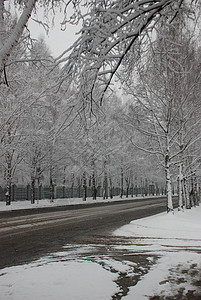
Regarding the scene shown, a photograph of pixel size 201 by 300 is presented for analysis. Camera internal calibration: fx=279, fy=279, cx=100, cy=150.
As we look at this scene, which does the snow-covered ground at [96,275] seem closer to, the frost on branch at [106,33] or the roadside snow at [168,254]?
the roadside snow at [168,254]

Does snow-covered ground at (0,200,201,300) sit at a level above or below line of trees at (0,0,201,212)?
below

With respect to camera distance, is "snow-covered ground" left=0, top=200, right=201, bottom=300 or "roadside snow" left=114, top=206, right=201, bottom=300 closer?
"snow-covered ground" left=0, top=200, right=201, bottom=300

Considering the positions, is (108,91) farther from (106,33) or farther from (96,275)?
(96,275)

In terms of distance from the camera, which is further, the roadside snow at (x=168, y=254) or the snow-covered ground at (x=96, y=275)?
the roadside snow at (x=168, y=254)

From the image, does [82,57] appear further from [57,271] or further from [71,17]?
[57,271]

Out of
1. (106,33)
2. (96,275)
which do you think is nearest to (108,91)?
(106,33)

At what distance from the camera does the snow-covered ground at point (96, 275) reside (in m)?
3.93

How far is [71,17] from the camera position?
4949mm

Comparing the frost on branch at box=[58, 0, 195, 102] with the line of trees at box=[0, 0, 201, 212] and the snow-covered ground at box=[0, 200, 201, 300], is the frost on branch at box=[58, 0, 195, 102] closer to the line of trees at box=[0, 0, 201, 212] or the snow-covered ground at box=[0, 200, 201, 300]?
the line of trees at box=[0, 0, 201, 212]

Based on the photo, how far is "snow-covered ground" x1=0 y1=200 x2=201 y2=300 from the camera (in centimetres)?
393

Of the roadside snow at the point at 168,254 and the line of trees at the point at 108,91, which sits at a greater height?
the line of trees at the point at 108,91

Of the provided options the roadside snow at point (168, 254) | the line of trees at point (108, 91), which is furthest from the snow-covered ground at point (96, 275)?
the line of trees at point (108, 91)

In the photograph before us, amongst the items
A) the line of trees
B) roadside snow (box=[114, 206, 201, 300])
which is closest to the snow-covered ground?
roadside snow (box=[114, 206, 201, 300])

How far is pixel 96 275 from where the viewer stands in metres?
4.63
